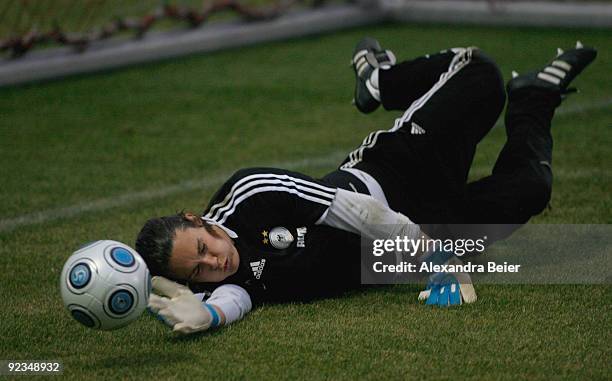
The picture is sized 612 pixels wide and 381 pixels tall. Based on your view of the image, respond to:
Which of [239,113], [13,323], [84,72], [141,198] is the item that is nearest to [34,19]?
[84,72]

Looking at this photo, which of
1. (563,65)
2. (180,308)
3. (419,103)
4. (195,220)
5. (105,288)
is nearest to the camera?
(105,288)

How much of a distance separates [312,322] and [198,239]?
0.63 m

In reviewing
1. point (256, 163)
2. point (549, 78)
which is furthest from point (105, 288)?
point (256, 163)

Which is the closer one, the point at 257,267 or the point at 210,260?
the point at 210,260

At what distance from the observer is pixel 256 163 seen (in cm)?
766

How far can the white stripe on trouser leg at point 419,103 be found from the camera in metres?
5.57


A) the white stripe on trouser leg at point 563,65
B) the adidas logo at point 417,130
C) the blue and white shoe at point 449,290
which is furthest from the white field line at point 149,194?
the blue and white shoe at point 449,290

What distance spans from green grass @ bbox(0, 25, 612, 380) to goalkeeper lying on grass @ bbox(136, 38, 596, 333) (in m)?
0.18

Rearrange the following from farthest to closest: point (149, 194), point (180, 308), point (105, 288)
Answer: point (149, 194) < point (180, 308) < point (105, 288)

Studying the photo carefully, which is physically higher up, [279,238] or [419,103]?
[419,103]

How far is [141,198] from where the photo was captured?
685 centimetres

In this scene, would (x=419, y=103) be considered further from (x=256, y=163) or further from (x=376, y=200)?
(x=256, y=163)

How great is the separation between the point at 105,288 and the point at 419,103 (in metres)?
2.27

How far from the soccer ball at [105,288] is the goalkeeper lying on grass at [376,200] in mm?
121
